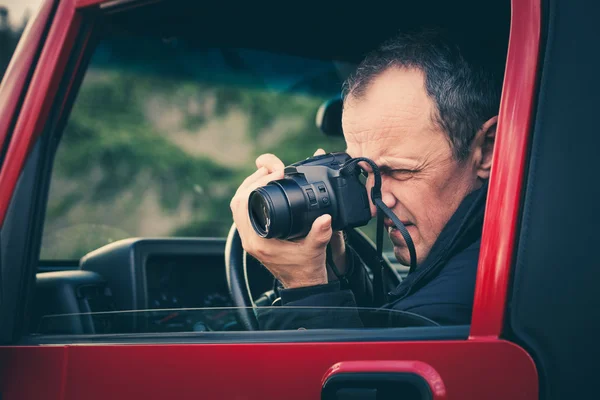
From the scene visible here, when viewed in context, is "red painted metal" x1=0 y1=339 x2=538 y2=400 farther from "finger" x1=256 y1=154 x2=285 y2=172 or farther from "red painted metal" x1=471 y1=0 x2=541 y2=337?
"finger" x1=256 y1=154 x2=285 y2=172

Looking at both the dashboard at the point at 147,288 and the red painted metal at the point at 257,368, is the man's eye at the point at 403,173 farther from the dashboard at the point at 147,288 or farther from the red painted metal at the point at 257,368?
the red painted metal at the point at 257,368

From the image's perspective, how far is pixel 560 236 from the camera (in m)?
0.92

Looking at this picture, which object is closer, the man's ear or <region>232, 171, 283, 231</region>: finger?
<region>232, 171, 283, 231</region>: finger

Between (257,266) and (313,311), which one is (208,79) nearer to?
(257,266)

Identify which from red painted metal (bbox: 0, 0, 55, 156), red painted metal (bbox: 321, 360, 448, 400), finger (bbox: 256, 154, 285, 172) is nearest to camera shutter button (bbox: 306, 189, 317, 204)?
finger (bbox: 256, 154, 285, 172)

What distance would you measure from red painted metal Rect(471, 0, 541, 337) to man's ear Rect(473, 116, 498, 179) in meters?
0.59

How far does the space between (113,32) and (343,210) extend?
0.61 meters

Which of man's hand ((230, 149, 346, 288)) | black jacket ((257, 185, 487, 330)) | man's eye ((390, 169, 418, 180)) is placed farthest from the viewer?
man's eye ((390, 169, 418, 180))

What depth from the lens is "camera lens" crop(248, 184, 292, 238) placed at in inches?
50.6

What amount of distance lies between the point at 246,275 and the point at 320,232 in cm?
48

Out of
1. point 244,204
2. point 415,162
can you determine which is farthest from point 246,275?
point 415,162

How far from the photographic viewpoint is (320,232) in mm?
1371

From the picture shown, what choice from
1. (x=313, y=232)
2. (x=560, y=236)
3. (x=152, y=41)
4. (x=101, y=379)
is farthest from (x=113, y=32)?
(x=560, y=236)

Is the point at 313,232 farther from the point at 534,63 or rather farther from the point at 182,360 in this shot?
the point at 534,63
